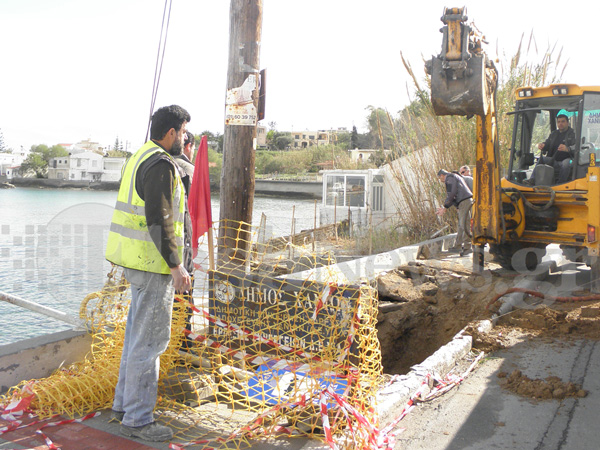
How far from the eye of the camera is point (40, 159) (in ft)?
280

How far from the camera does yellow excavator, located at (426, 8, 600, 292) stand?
793 cm

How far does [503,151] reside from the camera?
46.1 feet

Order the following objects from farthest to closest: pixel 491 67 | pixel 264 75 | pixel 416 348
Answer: pixel 491 67 < pixel 416 348 < pixel 264 75

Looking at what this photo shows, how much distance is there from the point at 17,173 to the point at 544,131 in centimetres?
9040

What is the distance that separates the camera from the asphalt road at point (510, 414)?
12.2ft

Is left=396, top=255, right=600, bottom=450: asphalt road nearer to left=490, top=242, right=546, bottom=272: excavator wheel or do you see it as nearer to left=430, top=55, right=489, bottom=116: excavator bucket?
left=430, top=55, right=489, bottom=116: excavator bucket

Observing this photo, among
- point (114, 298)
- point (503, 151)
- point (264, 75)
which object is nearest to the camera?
point (114, 298)

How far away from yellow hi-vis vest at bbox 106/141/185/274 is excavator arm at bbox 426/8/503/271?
5.37 meters

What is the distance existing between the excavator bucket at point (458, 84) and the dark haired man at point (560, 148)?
2.06 meters

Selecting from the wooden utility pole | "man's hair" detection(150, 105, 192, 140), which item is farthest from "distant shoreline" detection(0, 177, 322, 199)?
"man's hair" detection(150, 105, 192, 140)

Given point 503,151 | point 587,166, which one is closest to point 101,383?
point 587,166

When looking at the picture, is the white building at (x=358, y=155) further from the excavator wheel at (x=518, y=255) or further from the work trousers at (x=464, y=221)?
the excavator wheel at (x=518, y=255)

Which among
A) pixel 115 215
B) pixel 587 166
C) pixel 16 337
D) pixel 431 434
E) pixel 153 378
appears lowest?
pixel 16 337

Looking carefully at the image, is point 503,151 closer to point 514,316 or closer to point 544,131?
point 544,131
